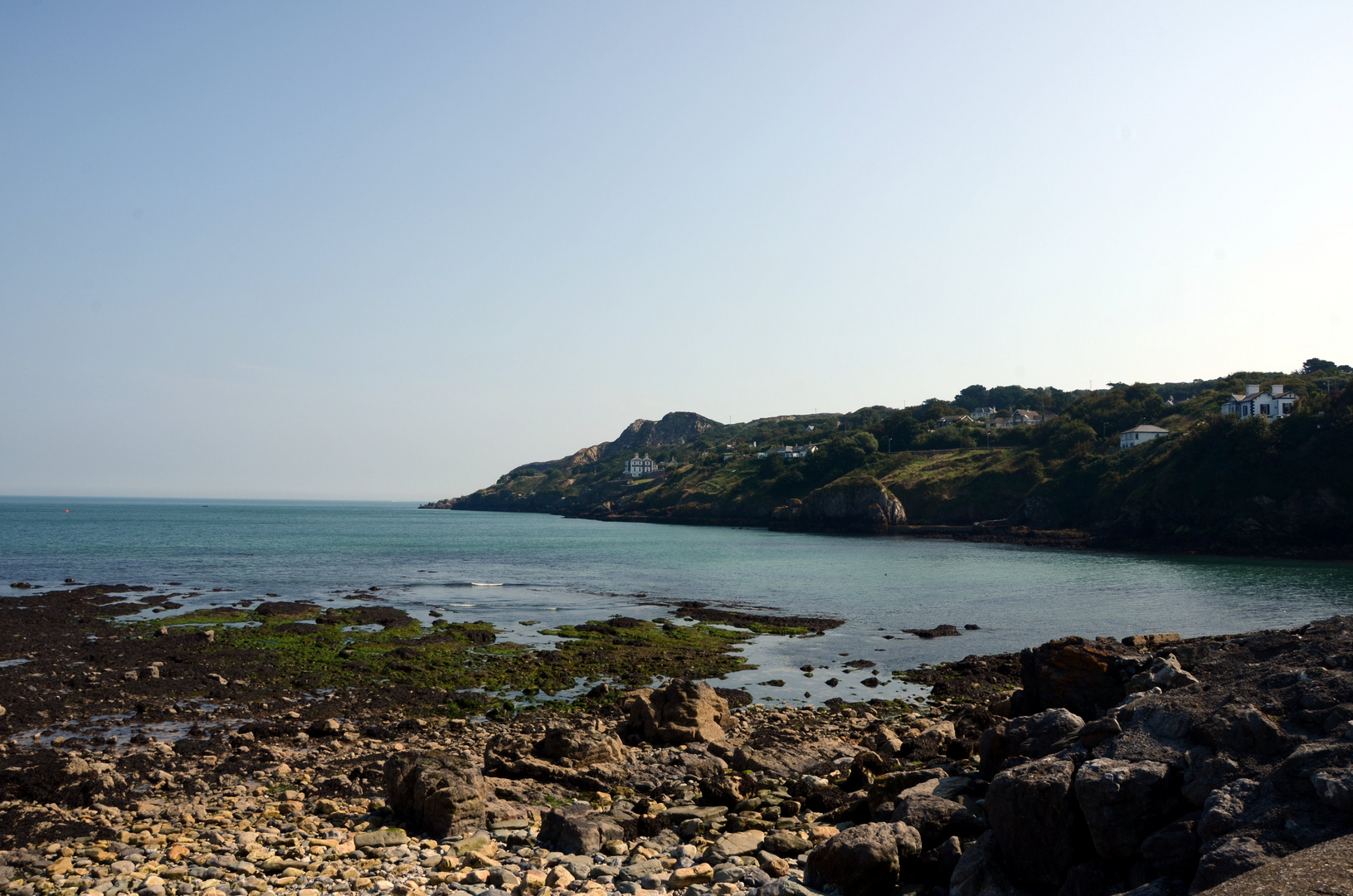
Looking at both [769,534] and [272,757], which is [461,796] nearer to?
[272,757]

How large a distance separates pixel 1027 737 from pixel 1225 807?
165 inches

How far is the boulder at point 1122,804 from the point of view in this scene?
8461 millimetres

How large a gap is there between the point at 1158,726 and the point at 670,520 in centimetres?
15842

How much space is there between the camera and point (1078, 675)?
1555 cm

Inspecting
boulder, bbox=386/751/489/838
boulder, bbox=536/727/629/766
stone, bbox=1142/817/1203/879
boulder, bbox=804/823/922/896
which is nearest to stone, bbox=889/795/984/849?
boulder, bbox=804/823/922/896

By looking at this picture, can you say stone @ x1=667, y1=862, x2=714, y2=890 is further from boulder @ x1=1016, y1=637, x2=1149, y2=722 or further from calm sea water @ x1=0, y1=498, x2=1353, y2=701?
calm sea water @ x1=0, y1=498, x2=1353, y2=701

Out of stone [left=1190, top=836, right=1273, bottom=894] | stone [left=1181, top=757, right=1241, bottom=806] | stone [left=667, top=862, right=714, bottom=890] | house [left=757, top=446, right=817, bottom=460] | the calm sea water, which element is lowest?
the calm sea water

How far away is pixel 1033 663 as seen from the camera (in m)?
16.2

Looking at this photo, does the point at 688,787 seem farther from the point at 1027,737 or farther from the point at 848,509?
the point at 848,509

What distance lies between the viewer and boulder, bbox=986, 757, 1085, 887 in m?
8.78

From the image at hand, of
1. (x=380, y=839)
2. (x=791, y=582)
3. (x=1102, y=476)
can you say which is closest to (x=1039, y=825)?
(x=380, y=839)

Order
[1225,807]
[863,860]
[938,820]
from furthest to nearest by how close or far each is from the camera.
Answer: [938,820], [863,860], [1225,807]

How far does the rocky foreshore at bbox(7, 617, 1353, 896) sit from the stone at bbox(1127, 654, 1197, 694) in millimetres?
102

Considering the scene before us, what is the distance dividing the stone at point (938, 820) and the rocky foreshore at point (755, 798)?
0.03 meters
